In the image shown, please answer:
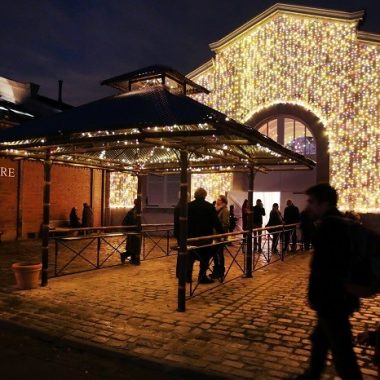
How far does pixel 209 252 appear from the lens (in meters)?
8.88

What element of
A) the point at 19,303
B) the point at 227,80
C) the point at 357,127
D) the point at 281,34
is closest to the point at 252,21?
the point at 281,34

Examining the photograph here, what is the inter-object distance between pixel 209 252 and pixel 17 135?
4.37 m

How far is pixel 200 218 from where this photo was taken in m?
8.80

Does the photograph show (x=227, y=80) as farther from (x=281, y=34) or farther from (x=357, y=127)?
(x=357, y=127)

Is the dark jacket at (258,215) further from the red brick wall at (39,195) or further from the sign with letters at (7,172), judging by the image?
the sign with letters at (7,172)

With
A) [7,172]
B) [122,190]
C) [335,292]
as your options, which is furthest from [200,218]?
[122,190]

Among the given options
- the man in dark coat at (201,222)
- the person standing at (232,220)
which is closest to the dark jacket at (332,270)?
Result: the man in dark coat at (201,222)

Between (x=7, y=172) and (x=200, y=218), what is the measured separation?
36.2 ft

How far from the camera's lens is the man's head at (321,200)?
3.85 meters

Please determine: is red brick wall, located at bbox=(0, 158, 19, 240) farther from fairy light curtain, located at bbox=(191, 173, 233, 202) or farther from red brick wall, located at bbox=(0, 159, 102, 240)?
fairy light curtain, located at bbox=(191, 173, 233, 202)

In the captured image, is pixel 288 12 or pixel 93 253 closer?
pixel 93 253

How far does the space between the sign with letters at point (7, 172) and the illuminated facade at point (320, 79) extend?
8553 mm

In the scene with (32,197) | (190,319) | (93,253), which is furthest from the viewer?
(32,197)

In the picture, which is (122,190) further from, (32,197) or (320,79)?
(320,79)
